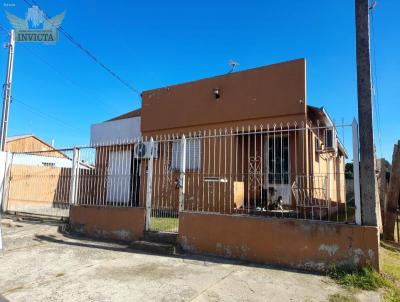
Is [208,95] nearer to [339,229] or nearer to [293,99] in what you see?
[293,99]

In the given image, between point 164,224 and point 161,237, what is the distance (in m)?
0.83

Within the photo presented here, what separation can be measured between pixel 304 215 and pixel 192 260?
2225 mm

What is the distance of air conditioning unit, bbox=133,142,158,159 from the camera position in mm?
7275

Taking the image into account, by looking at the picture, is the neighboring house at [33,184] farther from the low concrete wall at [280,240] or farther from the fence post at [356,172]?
the fence post at [356,172]

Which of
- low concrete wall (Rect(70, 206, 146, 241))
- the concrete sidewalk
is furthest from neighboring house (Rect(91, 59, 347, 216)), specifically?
the concrete sidewalk

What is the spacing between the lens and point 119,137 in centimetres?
1472

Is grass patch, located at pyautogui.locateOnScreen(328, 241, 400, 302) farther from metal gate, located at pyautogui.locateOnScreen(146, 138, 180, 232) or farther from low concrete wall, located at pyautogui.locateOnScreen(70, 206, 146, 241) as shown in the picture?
low concrete wall, located at pyautogui.locateOnScreen(70, 206, 146, 241)

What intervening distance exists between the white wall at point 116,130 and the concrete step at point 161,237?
721cm

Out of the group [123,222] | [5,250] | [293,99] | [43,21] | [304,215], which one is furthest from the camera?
[43,21]

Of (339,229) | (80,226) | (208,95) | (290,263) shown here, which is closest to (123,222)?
(80,226)

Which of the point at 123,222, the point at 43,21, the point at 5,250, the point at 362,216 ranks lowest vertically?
the point at 5,250

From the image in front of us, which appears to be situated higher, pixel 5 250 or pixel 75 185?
pixel 75 185

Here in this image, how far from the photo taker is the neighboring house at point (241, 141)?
23.9 feet

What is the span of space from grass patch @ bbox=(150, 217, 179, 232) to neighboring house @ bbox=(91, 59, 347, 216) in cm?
59
